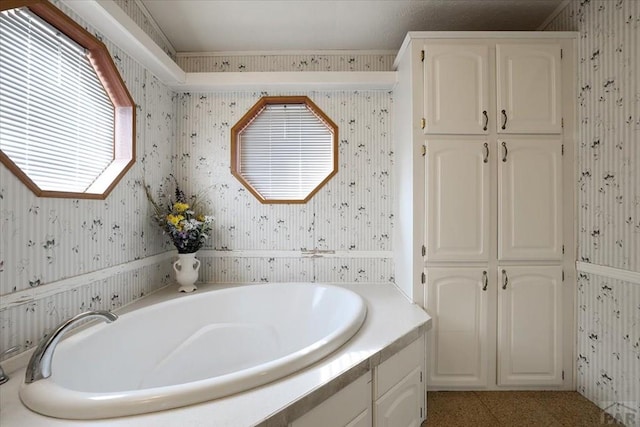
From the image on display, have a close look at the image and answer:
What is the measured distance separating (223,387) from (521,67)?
7.28 feet

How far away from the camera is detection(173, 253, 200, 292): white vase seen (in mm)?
2031

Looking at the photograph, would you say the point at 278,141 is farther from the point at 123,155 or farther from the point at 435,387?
the point at 435,387

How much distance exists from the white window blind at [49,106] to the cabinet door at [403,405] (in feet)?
5.82

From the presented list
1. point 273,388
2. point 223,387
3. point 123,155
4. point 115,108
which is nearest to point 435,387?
point 273,388

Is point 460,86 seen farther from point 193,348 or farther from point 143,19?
point 193,348

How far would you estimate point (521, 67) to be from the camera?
5.75 ft

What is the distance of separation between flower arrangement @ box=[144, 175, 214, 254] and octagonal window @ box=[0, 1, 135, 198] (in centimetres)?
39

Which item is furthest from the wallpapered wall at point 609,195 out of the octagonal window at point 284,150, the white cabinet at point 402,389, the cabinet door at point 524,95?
the octagonal window at point 284,150

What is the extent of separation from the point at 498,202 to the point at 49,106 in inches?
93.6

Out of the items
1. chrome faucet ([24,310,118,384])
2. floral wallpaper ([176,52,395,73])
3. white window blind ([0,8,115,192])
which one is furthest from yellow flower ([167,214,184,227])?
floral wallpaper ([176,52,395,73])

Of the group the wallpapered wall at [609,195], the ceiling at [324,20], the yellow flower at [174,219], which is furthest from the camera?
the yellow flower at [174,219]

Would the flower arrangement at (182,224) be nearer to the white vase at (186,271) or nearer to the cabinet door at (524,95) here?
the white vase at (186,271)

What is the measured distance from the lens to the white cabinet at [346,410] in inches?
37.7

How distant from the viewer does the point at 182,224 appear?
1984mm
